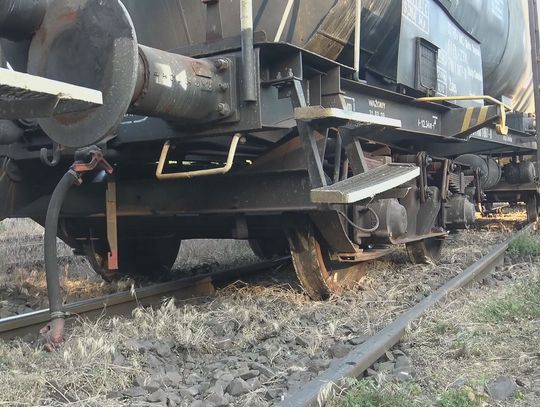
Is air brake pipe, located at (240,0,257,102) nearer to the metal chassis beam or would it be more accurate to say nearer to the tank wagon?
the tank wagon

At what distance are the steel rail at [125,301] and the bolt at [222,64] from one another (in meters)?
1.89

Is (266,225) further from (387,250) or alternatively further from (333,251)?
(387,250)

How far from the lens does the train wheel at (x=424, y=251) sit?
6422 millimetres

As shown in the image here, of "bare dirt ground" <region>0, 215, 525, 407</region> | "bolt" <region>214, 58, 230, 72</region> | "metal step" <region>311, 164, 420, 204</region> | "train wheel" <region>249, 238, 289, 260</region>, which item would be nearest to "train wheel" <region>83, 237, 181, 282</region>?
"bare dirt ground" <region>0, 215, 525, 407</region>

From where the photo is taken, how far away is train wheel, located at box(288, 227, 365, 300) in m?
4.70

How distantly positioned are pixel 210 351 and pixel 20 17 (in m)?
2.14

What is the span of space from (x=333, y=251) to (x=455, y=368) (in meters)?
1.60

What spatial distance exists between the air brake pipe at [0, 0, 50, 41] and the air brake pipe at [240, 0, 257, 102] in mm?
1106

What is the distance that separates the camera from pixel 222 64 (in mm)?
3707

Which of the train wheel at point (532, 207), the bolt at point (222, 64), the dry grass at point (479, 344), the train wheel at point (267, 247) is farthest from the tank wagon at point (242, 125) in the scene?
the train wheel at point (532, 207)

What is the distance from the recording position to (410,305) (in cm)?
464

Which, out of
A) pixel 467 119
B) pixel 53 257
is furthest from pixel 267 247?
pixel 53 257

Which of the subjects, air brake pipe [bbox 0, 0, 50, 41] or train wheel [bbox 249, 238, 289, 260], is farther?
train wheel [bbox 249, 238, 289, 260]

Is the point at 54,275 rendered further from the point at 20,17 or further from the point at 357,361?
the point at 357,361
